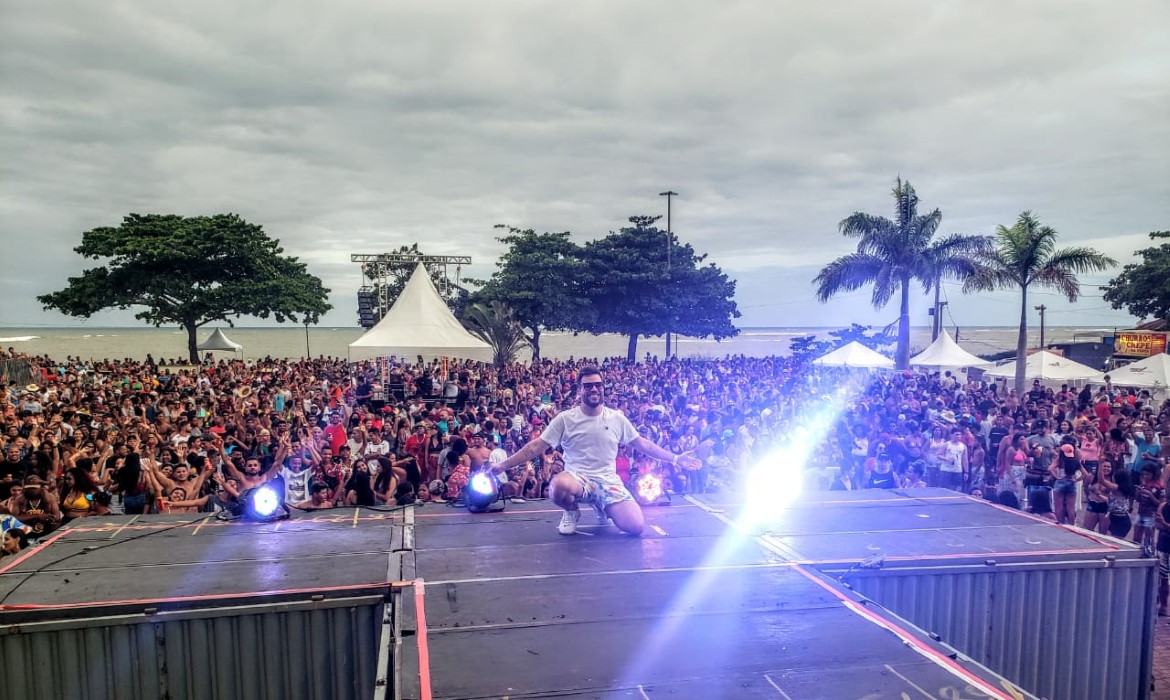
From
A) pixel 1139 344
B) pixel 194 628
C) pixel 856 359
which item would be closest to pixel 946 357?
pixel 856 359

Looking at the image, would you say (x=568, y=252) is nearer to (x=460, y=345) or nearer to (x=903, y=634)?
(x=460, y=345)

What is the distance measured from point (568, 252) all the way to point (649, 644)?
38355 mm

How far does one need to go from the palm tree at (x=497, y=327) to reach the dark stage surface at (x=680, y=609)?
29.9m

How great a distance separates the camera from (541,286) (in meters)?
40.5

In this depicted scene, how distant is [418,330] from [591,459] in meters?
14.9

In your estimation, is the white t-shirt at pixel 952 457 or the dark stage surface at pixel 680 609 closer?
the dark stage surface at pixel 680 609

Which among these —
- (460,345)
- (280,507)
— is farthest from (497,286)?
(280,507)

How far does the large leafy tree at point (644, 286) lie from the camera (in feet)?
134

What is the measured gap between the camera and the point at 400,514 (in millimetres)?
7883

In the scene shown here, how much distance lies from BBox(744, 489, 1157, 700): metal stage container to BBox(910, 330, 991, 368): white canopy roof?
2014cm

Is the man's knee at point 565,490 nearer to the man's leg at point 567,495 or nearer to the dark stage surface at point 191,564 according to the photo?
the man's leg at point 567,495

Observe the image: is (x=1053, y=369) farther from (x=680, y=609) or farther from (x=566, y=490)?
(x=680, y=609)

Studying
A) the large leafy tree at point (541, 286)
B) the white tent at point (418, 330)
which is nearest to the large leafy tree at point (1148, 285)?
the large leafy tree at point (541, 286)

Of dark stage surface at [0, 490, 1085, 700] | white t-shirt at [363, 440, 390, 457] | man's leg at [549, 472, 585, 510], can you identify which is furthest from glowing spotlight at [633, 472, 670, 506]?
white t-shirt at [363, 440, 390, 457]
